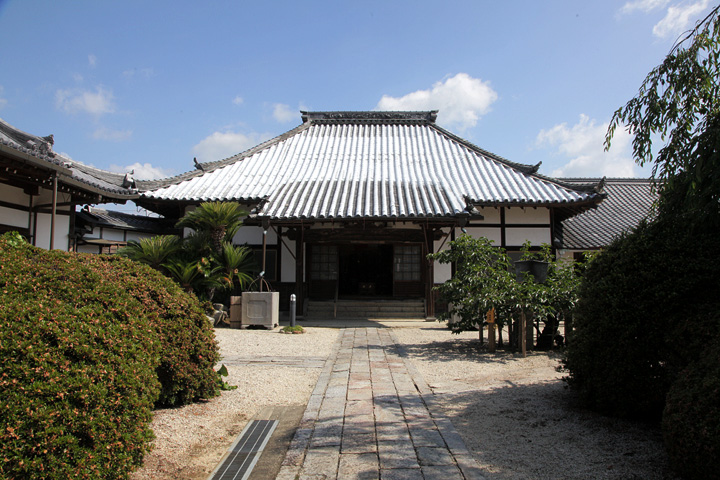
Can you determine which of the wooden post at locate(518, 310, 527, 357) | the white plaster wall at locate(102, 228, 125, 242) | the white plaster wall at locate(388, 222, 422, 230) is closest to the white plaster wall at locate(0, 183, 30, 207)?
the white plaster wall at locate(102, 228, 125, 242)

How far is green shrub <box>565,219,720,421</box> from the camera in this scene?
11.6 ft

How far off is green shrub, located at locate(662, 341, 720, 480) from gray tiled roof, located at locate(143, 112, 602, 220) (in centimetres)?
915

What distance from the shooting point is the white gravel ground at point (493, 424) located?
3.15m

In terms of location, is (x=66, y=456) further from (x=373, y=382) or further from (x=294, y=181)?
(x=294, y=181)

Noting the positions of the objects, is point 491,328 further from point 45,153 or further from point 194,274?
point 45,153

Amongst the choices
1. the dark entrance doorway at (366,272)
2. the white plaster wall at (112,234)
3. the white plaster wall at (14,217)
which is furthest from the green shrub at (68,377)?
the dark entrance doorway at (366,272)

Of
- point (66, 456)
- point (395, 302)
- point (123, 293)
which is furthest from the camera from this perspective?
point (395, 302)

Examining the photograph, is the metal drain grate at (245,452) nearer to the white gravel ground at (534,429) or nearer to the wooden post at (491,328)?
the white gravel ground at (534,429)

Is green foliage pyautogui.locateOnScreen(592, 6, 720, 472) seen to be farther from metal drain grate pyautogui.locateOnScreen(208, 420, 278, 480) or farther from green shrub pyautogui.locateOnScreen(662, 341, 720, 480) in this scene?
metal drain grate pyautogui.locateOnScreen(208, 420, 278, 480)

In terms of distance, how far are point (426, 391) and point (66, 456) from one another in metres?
3.67

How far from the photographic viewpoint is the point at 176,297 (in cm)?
450

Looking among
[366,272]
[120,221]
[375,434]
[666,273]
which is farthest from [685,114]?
[120,221]

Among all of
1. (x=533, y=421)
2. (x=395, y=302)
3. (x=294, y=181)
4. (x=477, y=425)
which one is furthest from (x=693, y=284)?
(x=294, y=181)

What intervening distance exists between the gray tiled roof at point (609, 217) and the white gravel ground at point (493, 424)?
31.7 feet
